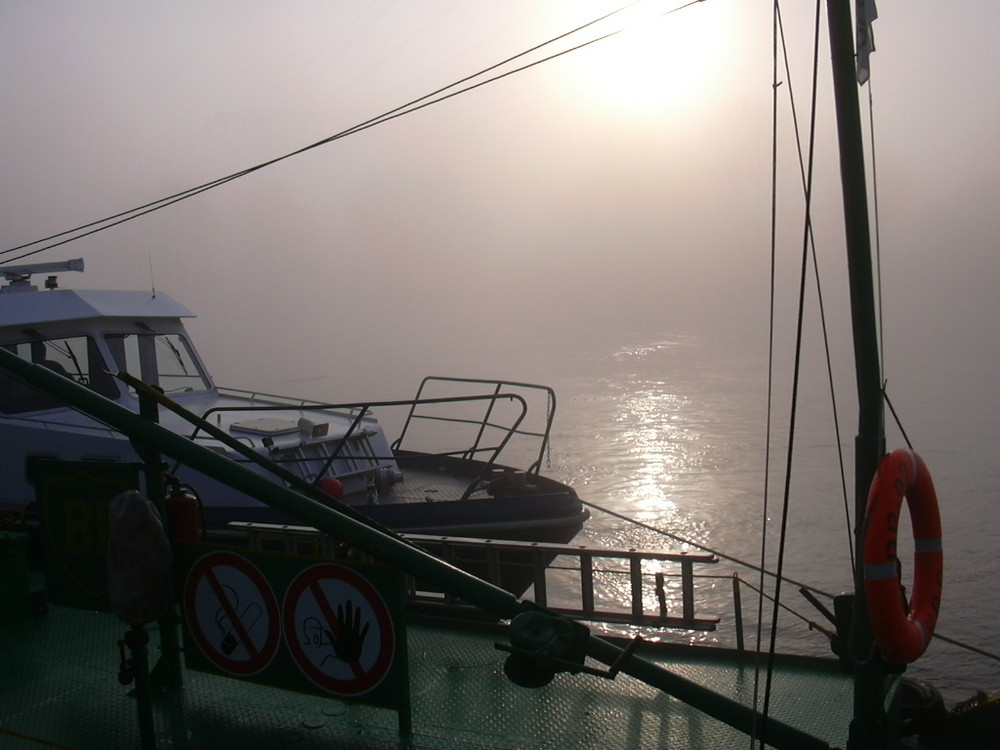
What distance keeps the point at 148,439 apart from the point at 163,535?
0.47 m

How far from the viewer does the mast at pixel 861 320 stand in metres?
3.46

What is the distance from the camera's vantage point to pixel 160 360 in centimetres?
1179

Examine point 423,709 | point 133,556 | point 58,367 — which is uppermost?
point 58,367

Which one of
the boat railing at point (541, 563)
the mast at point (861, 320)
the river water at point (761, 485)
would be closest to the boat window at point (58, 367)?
the boat railing at point (541, 563)

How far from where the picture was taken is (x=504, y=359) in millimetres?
64875

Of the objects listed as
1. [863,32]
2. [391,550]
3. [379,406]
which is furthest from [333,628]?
[379,406]

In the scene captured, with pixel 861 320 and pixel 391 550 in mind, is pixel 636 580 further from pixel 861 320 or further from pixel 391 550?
pixel 861 320

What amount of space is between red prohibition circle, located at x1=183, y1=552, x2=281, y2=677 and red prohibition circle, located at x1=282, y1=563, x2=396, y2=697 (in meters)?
0.13

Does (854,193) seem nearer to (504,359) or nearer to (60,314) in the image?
(60,314)

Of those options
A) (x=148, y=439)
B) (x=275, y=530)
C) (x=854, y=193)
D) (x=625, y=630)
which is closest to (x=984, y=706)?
(x=854, y=193)

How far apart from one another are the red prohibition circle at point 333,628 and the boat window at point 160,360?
761cm

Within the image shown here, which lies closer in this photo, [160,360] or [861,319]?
[861,319]

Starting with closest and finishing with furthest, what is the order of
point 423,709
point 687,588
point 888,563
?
point 888,563 → point 423,709 → point 687,588

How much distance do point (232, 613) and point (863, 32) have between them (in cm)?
389
